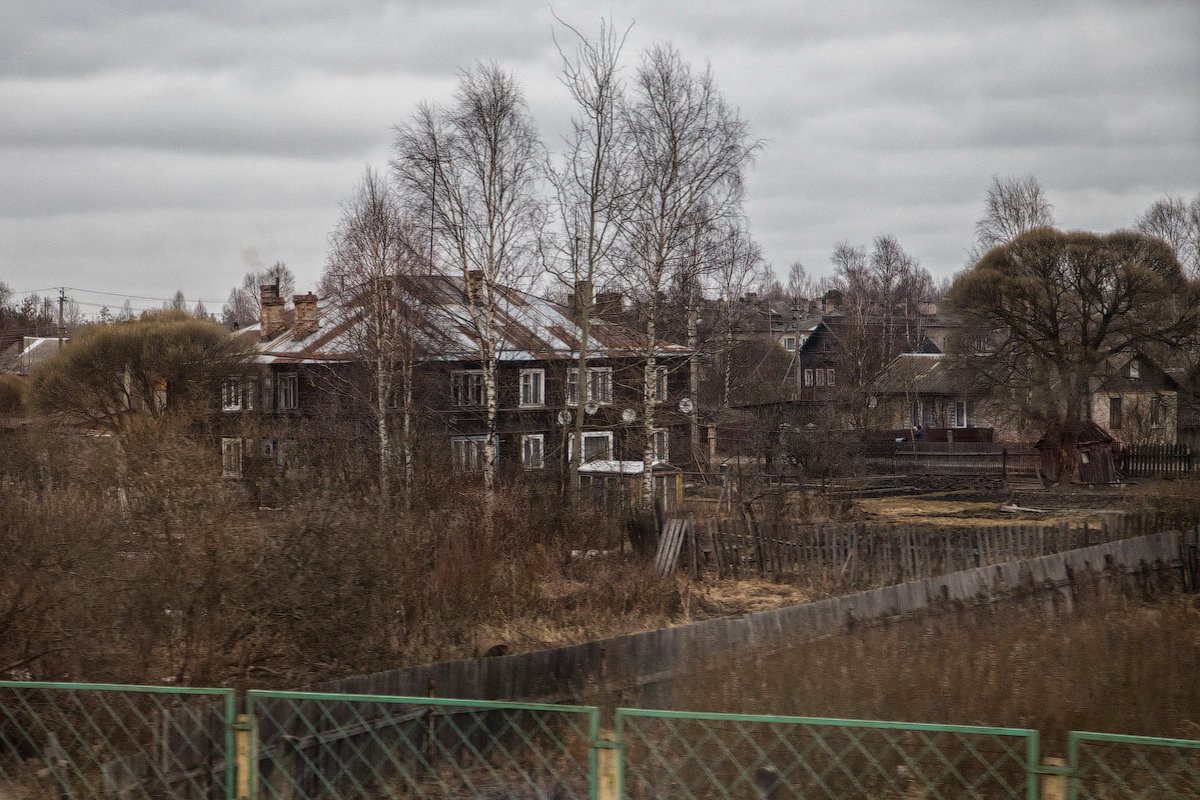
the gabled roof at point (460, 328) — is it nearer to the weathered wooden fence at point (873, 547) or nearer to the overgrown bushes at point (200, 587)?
the weathered wooden fence at point (873, 547)

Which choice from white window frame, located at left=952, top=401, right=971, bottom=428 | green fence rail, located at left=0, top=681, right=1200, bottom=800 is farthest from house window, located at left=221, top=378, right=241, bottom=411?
white window frame, located at left=952, top=401, right=971, bottom=428

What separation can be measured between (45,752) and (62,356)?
1088 inches

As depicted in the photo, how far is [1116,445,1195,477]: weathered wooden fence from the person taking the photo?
36219 millimetres

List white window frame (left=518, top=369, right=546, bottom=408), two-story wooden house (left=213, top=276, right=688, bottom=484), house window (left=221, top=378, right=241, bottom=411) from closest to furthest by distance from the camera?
two-story wooden house (left=213, top=276, right=688, bottom=484) < house window (left=221, top=378, right=241, bottom=411) < white window frame (left=518, top=369, right=546, bottom=408)

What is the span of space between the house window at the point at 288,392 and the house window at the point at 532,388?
7.35 meters

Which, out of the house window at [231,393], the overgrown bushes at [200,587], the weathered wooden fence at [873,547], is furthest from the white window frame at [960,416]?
the overgrown bushes at [200,587]

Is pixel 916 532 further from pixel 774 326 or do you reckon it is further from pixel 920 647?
pixel 774 326

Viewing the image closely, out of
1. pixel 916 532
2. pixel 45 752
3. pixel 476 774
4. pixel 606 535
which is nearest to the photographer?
pixel 45 752

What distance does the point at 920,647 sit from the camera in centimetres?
871

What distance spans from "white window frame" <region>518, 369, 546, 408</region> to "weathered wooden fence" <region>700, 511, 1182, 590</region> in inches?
673

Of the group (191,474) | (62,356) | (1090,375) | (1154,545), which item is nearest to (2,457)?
(62,356)

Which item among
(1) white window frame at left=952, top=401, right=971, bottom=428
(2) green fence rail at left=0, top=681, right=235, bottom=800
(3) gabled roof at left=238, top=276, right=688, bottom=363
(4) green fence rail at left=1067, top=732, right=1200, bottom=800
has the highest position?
(3) gabled roof at left=238, top=276, right=688, bottom=363

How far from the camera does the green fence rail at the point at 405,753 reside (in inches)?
212

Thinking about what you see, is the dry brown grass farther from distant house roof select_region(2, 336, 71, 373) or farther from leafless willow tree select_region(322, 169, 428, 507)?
distant house roof select_region(2, 336, 71, 373)
